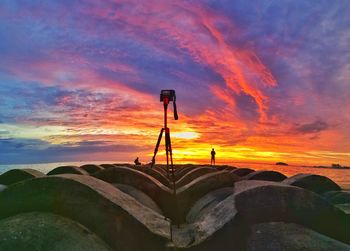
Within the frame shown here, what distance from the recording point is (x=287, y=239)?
534 cm

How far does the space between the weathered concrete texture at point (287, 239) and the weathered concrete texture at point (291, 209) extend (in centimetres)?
15

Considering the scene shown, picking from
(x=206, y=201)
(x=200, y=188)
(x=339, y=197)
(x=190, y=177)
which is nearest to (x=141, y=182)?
(x=200, y=188)

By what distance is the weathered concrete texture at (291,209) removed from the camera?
5926 millimetres

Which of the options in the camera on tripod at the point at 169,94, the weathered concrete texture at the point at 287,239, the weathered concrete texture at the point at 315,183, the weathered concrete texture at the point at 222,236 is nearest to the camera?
the weathered concrete texture at the point at 287,239

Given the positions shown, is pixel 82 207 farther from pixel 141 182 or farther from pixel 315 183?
pixel 315 183

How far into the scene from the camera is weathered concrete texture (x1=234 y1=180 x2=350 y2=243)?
5.93 meters

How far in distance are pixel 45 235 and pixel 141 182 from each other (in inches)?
248

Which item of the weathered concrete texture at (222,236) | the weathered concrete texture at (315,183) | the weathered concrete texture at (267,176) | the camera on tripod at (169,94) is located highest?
the camera on tripod at (169,94)

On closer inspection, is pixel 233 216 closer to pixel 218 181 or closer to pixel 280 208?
pixel 280 208

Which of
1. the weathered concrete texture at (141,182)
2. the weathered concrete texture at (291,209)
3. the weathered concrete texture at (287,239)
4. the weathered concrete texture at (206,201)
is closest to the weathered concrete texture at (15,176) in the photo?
the weathered concrete texture at (141,182)

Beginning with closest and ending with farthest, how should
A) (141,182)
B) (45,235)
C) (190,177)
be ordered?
(45,235) < (141,182) < (190,177)

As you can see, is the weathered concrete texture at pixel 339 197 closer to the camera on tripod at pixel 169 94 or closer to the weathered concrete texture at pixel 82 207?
the camera on tripod at pixel 169 94

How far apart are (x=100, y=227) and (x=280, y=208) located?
2724mm

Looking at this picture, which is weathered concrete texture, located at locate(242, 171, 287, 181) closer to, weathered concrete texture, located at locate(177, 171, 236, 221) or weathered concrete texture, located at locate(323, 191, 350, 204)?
weathered concrete texture, located at locate(177, 171, 236, 221)
